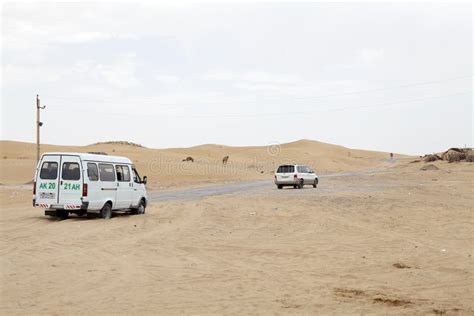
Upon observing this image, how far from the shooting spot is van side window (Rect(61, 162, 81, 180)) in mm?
18625

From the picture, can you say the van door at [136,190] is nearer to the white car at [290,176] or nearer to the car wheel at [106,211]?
the car wheel at [106,211]

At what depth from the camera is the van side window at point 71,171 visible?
1862 cm

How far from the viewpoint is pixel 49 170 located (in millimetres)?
18953

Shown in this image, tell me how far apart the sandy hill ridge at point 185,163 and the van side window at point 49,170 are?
28.1m

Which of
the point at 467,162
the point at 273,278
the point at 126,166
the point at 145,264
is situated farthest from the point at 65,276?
the point at 467,162

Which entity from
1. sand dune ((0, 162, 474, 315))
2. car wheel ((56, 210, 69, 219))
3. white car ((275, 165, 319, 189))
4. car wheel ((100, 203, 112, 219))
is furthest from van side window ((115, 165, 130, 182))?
white car ((275, 165, 319, 189))

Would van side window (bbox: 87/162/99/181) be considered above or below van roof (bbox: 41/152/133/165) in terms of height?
below

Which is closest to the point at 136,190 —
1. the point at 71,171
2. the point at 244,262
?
the point at 71,171

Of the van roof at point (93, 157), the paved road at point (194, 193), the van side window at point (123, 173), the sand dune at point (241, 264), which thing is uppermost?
the van roof at point (93, 157)

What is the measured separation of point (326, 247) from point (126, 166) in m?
9.89

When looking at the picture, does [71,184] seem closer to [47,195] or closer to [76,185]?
[76,185]

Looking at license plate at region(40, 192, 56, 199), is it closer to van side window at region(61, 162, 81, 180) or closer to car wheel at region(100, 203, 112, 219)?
van side window at region(61, 162, 81, 180)

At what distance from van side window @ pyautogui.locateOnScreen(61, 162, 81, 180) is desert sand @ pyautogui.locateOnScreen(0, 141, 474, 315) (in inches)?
52.1

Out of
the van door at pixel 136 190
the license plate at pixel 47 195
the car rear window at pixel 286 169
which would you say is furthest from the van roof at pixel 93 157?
the car rear window at pixel 286 169
